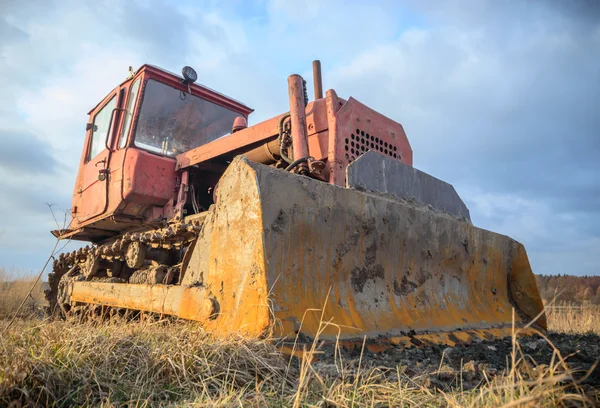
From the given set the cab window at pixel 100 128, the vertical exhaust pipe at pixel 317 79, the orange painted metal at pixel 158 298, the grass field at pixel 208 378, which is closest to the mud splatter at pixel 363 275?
the grass field at pixel 208 378

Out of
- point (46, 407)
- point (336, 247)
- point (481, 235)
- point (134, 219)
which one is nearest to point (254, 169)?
point (336, 247)

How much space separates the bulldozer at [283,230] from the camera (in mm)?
2422

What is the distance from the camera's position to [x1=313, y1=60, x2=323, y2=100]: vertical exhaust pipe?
4.01 meters

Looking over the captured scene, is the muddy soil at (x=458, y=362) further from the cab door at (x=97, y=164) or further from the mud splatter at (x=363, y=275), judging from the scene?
the cab door at (x=97, y=164)

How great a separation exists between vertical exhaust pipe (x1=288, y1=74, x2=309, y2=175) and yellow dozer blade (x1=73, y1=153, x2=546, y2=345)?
1.84ft

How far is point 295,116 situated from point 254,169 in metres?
1.42

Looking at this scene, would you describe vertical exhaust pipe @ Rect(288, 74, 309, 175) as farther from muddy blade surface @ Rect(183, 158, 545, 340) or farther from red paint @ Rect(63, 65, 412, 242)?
muddy blade surface @ Rect(183, 158, 545, 340)

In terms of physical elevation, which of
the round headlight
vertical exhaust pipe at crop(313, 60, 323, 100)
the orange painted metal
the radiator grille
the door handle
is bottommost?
the orange painted metal

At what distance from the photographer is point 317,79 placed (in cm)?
409

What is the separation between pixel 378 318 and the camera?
2754mm

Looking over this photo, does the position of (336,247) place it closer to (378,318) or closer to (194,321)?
(378,318)

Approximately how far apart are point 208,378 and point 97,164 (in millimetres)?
4340

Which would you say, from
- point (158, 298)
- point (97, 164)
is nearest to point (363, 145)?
point (158, 298)

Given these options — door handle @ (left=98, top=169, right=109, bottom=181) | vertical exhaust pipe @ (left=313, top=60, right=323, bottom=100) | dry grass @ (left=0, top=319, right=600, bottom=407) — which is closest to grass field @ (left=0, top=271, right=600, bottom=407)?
dry grass @ (left=0, top=319, right=600, bottom=407)
